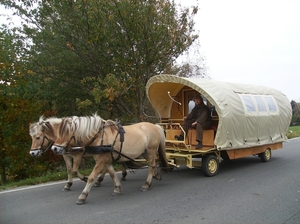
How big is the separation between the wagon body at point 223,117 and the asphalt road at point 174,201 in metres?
0.64

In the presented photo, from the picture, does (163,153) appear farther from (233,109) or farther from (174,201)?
(233,109)

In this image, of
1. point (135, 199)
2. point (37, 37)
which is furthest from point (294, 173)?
point (37, 37)

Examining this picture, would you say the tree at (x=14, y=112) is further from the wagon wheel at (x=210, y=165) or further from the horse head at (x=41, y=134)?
the wagon wheel at (x=210, y=165)

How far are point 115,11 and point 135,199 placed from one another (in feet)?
18.7

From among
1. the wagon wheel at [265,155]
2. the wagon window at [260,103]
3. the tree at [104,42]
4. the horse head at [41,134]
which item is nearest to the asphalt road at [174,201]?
the horse head at [41,134]

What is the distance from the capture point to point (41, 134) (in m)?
5.45

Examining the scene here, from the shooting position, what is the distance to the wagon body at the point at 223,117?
695cm

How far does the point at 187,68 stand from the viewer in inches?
559

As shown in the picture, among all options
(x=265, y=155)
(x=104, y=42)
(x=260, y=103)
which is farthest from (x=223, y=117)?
(x=104, y=42)

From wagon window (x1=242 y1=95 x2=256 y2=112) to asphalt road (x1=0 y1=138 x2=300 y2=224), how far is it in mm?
1791

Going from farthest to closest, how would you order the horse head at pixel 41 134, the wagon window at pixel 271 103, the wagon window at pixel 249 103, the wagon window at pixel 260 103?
the wagon window at pixel 271 103 → the wagon window at pixel 260 103 → the wagon window at pixel 249 103 → the horse head at pixel 41 134

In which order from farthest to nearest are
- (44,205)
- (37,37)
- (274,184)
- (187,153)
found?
(37,37) < (187,153) < (274,184) < (44,205)

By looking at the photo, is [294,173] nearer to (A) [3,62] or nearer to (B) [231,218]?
(B) [231,218]

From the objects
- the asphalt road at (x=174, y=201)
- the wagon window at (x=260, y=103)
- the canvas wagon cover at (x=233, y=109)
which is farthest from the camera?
the wagon window at (x=260, y=103)
